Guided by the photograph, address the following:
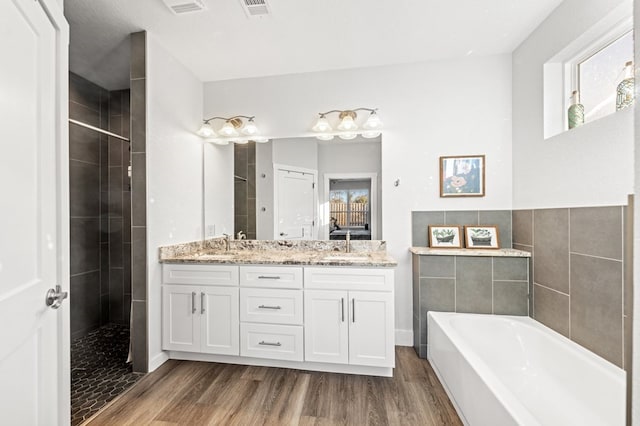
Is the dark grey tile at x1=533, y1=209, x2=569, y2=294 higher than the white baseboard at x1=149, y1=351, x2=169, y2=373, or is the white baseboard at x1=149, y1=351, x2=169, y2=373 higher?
the dark grey tile at x1=533, y1=209, x2=569, y2=294

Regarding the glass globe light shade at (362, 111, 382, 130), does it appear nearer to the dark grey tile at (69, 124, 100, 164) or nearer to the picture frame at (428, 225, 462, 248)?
the picture frame at (428, 225, 462, 248)

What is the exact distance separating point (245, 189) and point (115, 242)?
4.94 ft

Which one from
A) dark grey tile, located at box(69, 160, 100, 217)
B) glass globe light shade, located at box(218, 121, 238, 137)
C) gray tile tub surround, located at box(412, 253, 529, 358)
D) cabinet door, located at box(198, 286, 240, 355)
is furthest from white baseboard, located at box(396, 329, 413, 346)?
dark grey tile, located at box(69, 160, 100, 217)

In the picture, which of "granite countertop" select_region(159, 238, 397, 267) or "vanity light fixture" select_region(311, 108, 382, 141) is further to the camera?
"vanity light fixture" select_region(311, 108, 382, 141)

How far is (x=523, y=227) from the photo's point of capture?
89.3 inches

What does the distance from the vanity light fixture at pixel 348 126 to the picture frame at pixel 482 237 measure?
3.93 ft

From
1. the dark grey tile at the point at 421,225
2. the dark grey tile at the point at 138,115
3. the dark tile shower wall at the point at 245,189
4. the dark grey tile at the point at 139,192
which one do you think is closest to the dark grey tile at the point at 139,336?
the dark grey tile at the point at 139,192

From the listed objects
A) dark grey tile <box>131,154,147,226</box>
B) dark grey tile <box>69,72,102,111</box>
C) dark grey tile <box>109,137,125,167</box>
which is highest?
dark grey tile <box>69,72,102,111</box>

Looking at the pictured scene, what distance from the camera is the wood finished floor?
1.66 m

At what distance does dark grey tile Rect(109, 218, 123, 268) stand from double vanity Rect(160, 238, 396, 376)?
106 centimetres

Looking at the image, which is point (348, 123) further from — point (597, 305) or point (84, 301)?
point (84, 301)

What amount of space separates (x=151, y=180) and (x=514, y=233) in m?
2.96

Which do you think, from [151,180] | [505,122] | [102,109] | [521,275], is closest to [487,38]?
[505,122]

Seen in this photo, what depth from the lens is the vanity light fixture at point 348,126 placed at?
2582 mm
